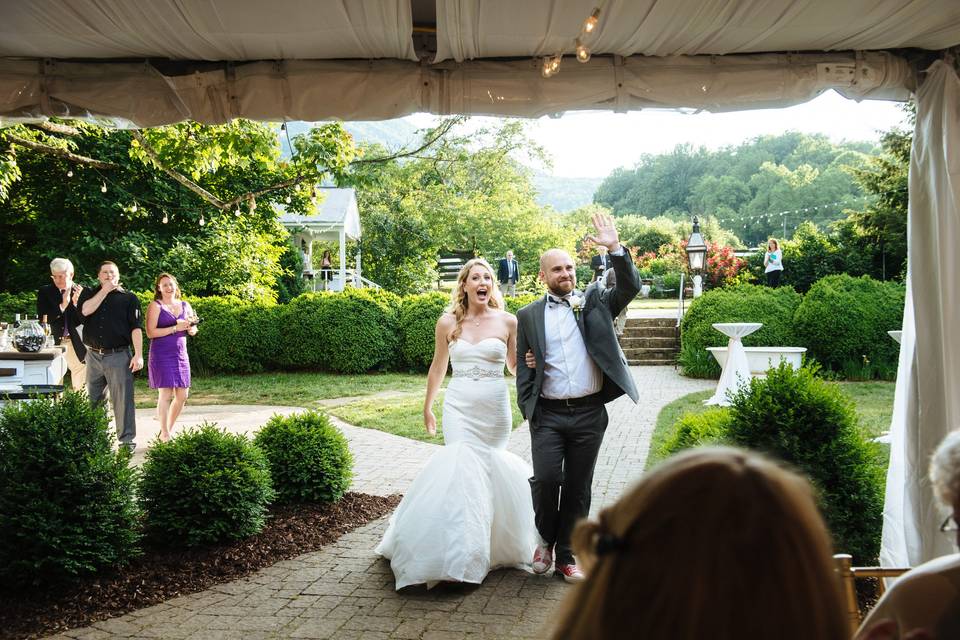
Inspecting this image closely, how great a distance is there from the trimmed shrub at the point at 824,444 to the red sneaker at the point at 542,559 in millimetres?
1485

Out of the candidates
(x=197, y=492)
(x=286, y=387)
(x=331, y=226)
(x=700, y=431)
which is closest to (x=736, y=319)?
(x=286, y=387)

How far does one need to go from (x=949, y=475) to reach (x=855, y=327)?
14552 mm

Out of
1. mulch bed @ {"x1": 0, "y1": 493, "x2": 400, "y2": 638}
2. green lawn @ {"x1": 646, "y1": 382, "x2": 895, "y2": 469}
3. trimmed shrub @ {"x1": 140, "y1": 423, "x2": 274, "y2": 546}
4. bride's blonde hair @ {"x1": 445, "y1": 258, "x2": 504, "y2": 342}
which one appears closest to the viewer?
mulch bed @ {"x1": 0, "y1": 493, "x2": 400, "y2": 638}

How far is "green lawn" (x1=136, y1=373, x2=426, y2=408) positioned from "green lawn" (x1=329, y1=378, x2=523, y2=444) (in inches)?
38.0

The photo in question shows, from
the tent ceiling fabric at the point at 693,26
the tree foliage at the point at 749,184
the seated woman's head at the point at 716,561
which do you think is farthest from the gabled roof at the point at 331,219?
the tree foliage at the point at 749,184

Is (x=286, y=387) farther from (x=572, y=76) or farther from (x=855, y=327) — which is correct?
(x=572, y=76)

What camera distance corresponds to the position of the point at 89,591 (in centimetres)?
449

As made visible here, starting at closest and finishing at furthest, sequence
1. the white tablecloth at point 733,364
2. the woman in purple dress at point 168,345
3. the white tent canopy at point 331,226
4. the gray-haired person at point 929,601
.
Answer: the gray-haired person at point 929,601 → the woman in purple dress at point 168,345 → the white tablecloth at point 733,364 → the white tent canopy at point 331,226

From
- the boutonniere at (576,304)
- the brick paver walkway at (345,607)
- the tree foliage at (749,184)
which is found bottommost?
the brick paver walkway at (345,607)

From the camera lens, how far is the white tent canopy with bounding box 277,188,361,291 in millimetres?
30703

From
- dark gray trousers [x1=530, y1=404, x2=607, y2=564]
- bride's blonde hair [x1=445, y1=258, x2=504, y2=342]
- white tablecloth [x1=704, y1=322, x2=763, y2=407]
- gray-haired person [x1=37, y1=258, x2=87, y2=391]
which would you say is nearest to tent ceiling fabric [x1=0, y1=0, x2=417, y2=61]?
bride's blonde hair [x1=445, y1=258, x2=504, y2=342]

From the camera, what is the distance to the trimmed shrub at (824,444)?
4.34m

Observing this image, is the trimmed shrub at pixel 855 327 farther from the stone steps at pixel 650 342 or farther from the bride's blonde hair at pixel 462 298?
the bride's blonde hair at pixel 462 298

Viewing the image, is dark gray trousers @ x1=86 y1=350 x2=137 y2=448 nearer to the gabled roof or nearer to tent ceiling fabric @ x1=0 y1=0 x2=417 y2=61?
tent ceiling fabric @ x1=0 y1=0 x2=417 y2=61
